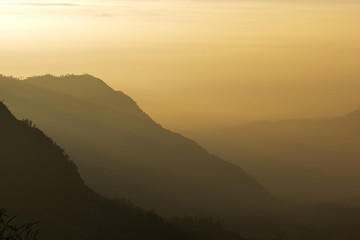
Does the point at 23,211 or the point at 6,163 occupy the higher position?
the point at 6,163

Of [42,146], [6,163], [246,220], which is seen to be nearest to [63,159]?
[42,146]

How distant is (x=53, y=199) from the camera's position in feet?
321

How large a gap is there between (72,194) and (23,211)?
14.5m

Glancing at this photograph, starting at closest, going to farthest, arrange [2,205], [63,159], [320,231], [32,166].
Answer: [2,205] < [32,166] < [63,159] < [320,231]

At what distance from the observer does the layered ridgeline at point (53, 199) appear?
89625 millimetres

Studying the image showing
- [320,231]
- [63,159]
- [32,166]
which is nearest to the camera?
[32,166]

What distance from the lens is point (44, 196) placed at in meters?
95.5

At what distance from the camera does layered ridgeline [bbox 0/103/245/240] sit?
294 feet

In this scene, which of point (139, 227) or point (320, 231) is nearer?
point (139, 227)

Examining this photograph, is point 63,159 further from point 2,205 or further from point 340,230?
point 340,230

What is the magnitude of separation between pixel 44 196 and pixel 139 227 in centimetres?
1827

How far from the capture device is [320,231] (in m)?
176

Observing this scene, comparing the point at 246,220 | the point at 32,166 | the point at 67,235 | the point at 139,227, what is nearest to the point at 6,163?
the point at 32,166

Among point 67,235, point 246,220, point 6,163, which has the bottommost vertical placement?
point 67,235
